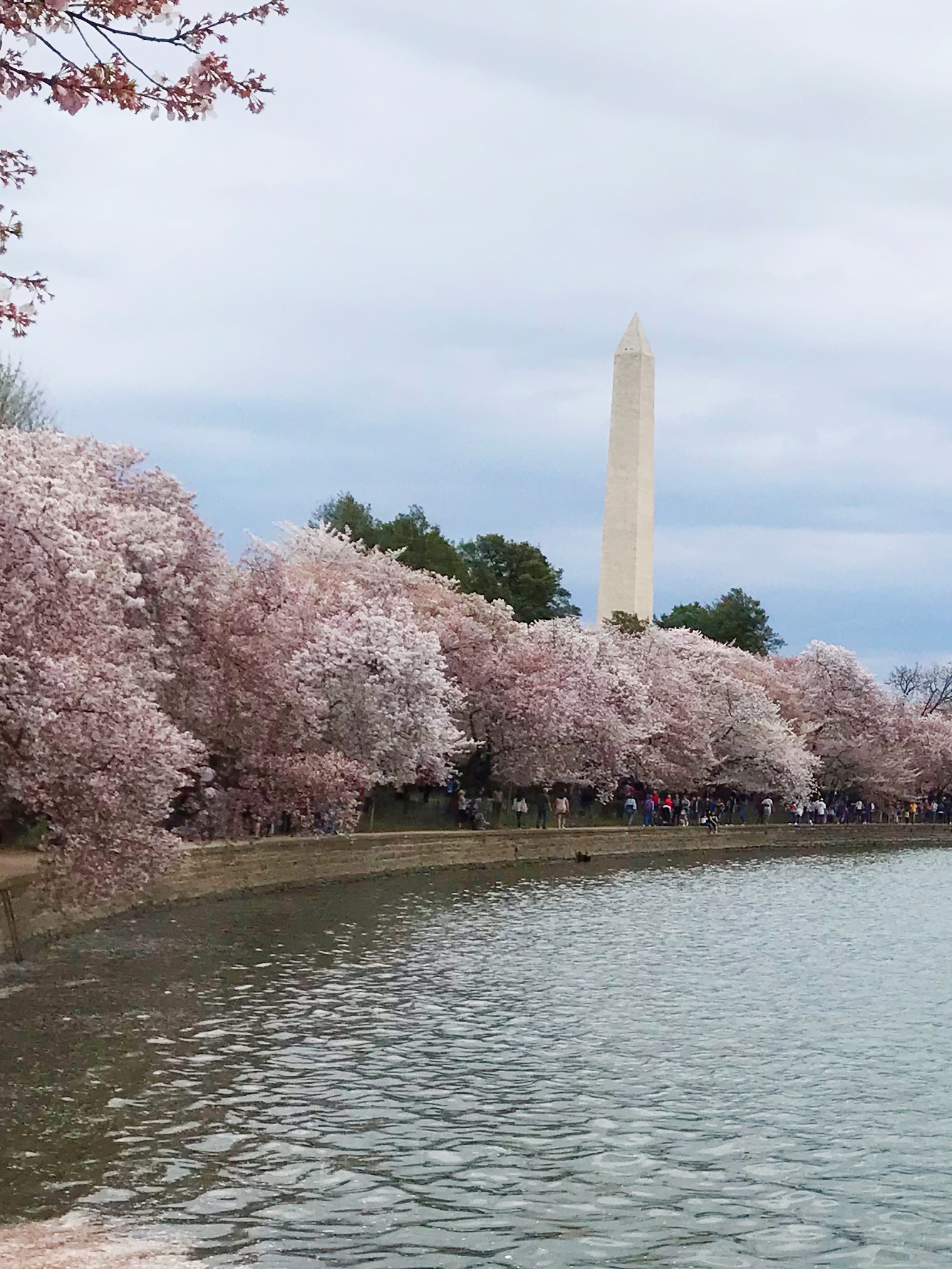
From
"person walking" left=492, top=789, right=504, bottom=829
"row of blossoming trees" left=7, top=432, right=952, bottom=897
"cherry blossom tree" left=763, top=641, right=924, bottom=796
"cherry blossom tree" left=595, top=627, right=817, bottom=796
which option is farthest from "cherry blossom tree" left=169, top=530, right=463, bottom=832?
"cherry blossom tree" left=763, top=641, right=924, bottom=796

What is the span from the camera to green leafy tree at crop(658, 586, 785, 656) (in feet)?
368

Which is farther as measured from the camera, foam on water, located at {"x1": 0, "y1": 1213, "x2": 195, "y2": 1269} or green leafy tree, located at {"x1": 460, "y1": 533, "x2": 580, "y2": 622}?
green leafy tree, located at {"x1": 460, "y1": 533, "x2": 580, "y2": 622}

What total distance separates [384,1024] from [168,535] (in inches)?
736

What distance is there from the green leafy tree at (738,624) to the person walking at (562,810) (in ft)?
172

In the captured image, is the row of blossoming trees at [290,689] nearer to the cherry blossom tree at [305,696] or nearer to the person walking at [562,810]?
the cherry blossom tree at [305,696]

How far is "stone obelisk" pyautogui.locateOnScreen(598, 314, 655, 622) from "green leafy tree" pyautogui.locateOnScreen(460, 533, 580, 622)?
8718mm

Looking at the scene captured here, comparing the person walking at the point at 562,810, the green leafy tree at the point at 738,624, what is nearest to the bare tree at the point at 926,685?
the green leafy tree at the point at 738,624

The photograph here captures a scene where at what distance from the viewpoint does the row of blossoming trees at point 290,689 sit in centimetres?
2541

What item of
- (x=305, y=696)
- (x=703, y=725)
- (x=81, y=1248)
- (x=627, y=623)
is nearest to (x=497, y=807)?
(x=703, y=725)

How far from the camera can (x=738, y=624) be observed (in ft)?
370

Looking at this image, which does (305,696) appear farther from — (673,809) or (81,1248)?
(81,1248)

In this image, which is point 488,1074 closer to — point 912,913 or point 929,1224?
point 929,1224

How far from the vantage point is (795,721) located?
266 feet

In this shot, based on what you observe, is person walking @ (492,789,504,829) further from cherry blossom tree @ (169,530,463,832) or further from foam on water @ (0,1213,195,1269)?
foam on water @ (0,1213,195,1269)
